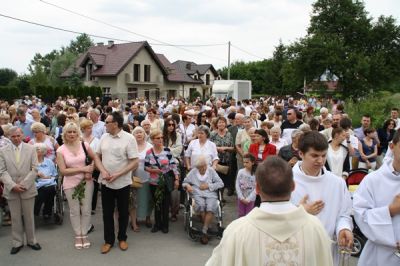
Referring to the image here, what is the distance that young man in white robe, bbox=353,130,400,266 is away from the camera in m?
2.99

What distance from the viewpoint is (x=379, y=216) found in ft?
9.89

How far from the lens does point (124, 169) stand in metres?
6.04

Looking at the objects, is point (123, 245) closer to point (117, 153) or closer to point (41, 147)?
point (117, 153)

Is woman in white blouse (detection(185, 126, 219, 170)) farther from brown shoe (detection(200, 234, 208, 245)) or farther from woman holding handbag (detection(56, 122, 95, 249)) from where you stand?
woman holding handbag (detection(56, 122, 95, 249))

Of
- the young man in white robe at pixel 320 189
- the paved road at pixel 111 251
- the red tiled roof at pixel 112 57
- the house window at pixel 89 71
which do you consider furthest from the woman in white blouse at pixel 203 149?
the house window at pixel 89 71

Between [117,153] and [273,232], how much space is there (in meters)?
4.12

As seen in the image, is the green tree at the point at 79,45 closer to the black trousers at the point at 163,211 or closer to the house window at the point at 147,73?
the house window at the point at 147,73

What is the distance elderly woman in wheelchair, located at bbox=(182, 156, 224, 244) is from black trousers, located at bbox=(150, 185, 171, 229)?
0.43 m

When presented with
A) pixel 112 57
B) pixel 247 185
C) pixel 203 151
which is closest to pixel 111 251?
pixel 247 185

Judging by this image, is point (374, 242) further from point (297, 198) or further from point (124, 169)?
point (124, 169)

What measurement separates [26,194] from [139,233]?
6.54ft

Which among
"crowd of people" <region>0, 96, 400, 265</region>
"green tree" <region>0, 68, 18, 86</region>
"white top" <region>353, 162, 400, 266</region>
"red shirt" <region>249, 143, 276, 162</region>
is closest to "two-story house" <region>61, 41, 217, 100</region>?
"green tree" <region>0, 68, 18, 86</region>

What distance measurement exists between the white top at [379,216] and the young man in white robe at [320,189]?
0.40 feet

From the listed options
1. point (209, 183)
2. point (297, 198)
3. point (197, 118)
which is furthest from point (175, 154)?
point (297, 198)
